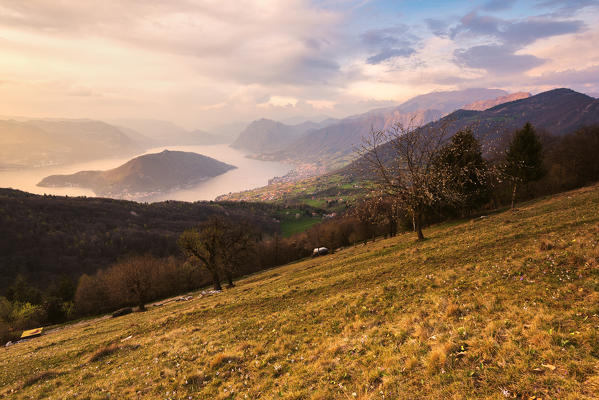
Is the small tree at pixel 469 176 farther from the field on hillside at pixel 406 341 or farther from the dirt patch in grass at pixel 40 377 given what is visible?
the dirt patch in grass at pixel 40 377

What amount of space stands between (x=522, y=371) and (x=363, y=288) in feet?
36.9

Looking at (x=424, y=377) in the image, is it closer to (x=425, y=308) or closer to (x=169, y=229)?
(x=425, y=308)

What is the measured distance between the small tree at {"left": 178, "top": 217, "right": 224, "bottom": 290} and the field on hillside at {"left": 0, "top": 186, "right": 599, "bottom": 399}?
89.2 feet

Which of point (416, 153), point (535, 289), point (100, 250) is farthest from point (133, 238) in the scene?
point (535, 289)

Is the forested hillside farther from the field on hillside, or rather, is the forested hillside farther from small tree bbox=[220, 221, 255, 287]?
the field on hillside

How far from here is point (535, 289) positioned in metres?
9.72

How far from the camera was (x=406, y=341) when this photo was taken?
29.1ft

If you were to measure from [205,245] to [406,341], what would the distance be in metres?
45.9

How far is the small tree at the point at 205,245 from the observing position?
47500 mm

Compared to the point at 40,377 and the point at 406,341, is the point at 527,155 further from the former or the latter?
the point at 40,377

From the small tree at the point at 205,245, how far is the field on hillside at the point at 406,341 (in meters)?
27.2

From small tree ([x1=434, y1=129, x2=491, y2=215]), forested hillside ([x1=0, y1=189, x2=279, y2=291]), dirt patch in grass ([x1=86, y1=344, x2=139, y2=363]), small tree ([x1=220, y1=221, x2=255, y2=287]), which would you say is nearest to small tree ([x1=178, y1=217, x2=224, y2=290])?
small tree ([x1=220, y1=221, x2=255, y2=287])

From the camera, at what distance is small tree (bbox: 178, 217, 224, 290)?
4750cm

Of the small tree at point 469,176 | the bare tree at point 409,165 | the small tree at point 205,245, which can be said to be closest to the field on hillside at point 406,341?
the bare tree at point 409,165
